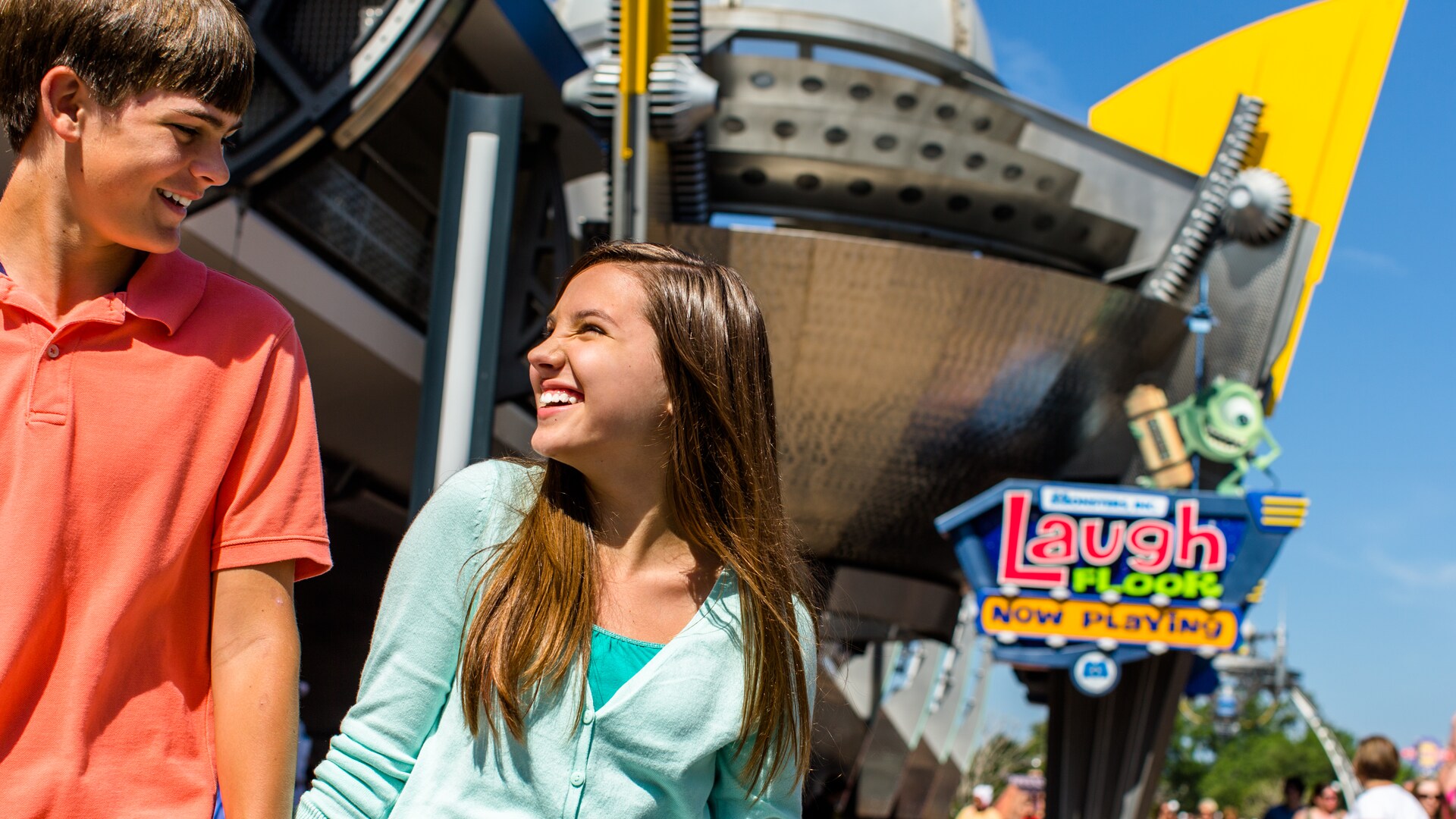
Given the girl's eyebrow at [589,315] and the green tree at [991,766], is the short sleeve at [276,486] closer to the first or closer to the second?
the girl's eyebrow at [589,315]

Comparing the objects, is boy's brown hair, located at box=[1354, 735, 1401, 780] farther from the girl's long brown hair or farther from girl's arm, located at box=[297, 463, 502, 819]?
girl's arm, located at box=[297, 463, 502, 819]

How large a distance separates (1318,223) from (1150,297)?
8.80ft

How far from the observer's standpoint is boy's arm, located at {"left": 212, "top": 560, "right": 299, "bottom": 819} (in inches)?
62.6

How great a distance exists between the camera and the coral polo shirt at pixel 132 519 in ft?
4.85

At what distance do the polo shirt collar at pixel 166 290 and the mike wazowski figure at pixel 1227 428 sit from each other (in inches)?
506

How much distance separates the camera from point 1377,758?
595cm

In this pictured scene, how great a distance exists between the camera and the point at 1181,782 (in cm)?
6794

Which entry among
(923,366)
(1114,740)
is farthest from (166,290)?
(1114,740)

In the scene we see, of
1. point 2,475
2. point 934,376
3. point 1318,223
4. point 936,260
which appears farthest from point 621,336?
point 1318,223

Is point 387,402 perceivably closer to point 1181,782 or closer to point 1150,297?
point 1150,297

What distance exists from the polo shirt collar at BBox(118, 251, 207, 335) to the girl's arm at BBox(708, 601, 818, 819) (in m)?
0.99

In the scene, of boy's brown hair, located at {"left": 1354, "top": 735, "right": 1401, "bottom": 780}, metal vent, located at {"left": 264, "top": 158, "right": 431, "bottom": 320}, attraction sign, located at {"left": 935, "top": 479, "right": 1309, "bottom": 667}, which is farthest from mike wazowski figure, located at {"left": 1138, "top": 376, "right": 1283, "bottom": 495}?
metal vent, located at {"left": 264, "top": 158, "right": 431, "bottom": 320}

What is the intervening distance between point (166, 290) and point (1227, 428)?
1332 cm

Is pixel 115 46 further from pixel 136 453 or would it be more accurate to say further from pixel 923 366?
pixel 923 366
